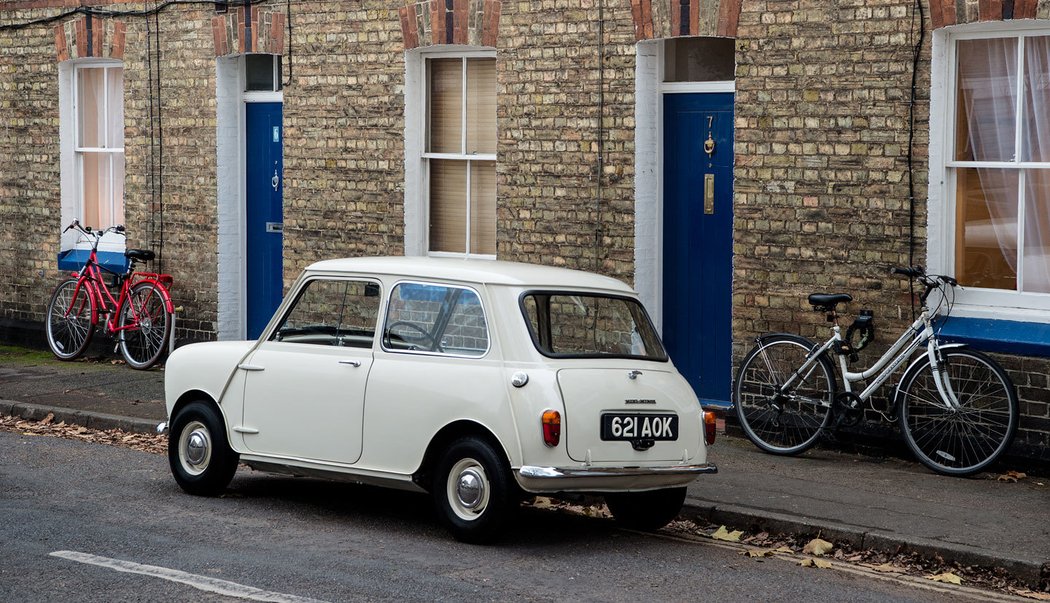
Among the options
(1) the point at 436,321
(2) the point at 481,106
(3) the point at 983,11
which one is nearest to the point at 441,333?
(1) the point at 436,321

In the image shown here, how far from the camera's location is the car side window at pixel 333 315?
9000 millimetres

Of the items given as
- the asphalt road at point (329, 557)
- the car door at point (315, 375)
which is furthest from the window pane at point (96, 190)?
the car door at point (315, 375)

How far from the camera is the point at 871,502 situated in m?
9.42

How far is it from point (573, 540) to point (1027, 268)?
168 inches

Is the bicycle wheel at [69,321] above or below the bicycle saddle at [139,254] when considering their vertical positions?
below

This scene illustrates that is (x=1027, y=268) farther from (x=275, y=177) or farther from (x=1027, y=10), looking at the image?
(x=275, y=177)

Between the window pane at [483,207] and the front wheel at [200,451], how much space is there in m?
4.79

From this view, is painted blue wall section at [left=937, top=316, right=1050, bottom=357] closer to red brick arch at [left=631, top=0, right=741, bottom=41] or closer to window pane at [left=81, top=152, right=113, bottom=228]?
red brick arch at [left=631, top=0, right=741, bottom=41]

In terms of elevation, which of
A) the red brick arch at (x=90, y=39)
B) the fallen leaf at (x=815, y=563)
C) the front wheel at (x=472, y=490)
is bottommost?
the fallen leaf at (x=815, y=563)

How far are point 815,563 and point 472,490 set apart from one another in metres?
1.87

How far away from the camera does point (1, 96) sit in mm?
17766

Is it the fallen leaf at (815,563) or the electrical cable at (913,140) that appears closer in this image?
the fallen leaf at (815,563)

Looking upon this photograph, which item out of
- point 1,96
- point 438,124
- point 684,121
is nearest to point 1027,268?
point 684,121

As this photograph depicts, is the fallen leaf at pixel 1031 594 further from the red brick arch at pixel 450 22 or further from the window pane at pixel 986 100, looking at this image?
the red brick arch at pixel 450 22
